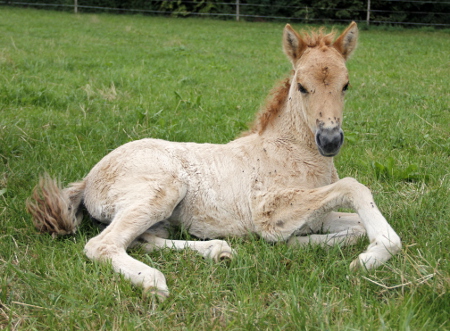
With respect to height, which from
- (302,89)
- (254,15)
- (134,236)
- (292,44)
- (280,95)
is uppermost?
(254,15)

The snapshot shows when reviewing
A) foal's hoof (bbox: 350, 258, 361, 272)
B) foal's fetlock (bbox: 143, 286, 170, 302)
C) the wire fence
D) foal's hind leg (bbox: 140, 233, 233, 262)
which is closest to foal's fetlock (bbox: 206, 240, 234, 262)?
foal's hind leg (bbox: 140, 233, 233, 262)

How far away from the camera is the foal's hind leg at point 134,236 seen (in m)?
2.64

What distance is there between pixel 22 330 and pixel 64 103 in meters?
5.29

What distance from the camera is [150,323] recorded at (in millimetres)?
2221

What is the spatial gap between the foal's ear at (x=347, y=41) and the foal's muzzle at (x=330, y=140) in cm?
97

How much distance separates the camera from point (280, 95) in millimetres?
3945

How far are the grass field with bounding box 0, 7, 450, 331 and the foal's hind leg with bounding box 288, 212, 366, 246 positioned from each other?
0.11 meters

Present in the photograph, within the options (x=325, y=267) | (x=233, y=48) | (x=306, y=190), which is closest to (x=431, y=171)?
(x=306, y=190)

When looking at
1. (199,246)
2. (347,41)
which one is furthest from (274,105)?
(199,246)

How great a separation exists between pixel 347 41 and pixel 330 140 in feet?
3.78

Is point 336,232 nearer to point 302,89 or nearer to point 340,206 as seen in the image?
point 340,206

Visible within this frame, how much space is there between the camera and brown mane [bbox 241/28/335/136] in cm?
375

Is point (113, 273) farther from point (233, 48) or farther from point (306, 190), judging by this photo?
point (233, 48)

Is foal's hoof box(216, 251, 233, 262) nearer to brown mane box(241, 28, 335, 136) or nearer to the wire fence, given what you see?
brown mane box(241, 28, 335, 136)
